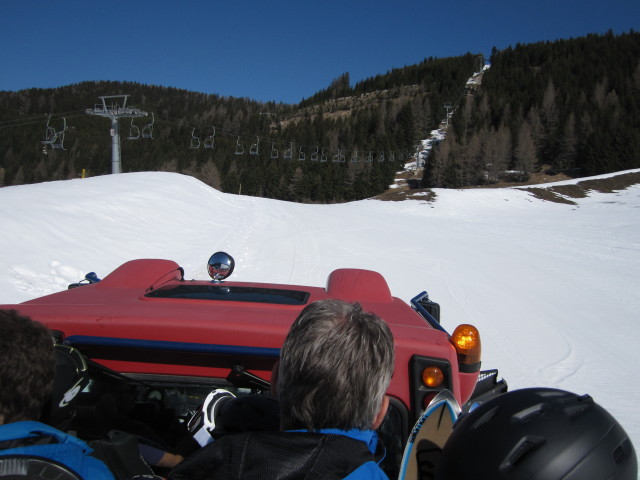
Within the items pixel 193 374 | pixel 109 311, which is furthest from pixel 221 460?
pixel 109 311

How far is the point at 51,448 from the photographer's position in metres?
1.16

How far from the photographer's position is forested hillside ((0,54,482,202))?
8756 cm

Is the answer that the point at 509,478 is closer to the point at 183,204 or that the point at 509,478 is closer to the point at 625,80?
the point at 183,204

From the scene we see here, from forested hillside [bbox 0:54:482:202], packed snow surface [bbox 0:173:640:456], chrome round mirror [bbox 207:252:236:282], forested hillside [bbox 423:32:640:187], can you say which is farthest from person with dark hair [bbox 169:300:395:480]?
forested hillside [bbox 0:54:482:202]

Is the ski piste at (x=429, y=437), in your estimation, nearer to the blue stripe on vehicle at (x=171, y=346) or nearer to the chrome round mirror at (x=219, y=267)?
the blue stripe on vehicle at (x=171, y=346)

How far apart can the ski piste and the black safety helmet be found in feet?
0.38

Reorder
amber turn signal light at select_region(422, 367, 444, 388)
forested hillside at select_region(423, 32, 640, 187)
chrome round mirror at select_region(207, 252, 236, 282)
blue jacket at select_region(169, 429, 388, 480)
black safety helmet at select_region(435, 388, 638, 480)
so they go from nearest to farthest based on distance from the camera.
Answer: blue jacket at select_region(169, 429, 388, 480) < black safety helmet at select_region(435, 388, 638, 480) < amber turn signal light at select_region(422, 367, 444, 388) < chrome round mirror at select_region(207, 252, 236, 282) < forested hillside at select_region(423, 32, 640, 187)

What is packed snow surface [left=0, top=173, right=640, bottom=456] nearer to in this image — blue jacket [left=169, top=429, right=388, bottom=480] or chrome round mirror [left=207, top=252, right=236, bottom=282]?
chrome round mirror [left=207, top=252, right=236, bottom=282]

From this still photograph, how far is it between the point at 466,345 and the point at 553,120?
304 feet

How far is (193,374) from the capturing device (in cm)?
211

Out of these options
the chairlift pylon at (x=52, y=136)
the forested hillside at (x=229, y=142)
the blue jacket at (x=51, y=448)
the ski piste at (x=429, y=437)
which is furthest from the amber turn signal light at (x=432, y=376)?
the forested hillside at (x=229, y=142)

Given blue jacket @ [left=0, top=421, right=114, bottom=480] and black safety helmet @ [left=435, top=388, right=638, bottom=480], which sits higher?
blue jacket @ [left=0, top=421, right=114, bottom=480]

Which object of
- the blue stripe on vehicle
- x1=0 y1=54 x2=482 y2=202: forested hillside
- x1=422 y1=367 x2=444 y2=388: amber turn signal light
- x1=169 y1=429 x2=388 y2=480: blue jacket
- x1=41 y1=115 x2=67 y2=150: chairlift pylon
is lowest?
x1=422 y1=367 x2=444 y2=388: amber turn signal light

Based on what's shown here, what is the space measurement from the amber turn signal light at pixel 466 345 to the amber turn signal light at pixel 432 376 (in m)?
0.24
